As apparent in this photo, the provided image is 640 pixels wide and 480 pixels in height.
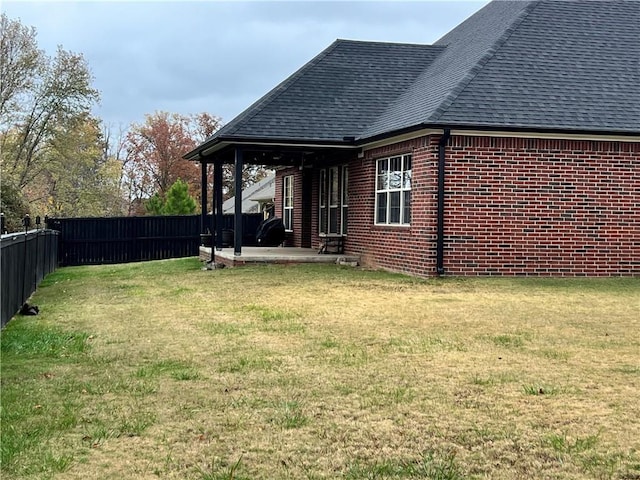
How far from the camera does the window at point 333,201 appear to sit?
18875mm

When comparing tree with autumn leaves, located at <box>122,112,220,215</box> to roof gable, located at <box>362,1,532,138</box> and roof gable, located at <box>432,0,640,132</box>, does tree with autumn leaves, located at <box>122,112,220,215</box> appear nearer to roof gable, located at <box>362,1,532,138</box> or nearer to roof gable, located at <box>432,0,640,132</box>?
roof gable, located at <box>362,1,532,138</box>

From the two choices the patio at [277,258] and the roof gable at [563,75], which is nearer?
the roof gable at [563,75]

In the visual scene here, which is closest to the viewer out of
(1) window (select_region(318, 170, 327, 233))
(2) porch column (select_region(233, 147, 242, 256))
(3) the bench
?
(2) porch column (select_region(233, 147, 242, 256))

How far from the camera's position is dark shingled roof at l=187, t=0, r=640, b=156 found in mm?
13938

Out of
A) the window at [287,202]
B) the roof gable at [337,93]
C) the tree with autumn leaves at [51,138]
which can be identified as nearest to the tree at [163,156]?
the tree with autumn leaves at [51,138]

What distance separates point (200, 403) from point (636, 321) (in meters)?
5.70

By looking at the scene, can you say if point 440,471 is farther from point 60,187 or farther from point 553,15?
point 60,187

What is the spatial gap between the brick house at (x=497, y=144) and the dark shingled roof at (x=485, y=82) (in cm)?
4

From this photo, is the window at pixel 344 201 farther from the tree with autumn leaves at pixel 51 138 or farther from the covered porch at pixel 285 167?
the tree with autumn leaves at pixel 51 138

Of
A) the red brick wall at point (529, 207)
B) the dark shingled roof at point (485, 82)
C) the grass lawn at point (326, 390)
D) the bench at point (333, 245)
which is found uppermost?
the dark shingled roof at point (485, 82)

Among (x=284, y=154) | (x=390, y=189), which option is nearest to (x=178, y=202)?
(x=284, y=154)

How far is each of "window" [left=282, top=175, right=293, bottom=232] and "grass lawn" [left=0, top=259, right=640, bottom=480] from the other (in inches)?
510

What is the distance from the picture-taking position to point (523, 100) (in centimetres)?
1423

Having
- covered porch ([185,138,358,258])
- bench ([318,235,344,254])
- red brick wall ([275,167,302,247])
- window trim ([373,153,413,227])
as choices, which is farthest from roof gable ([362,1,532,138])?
red brick wall ([275,167,302,247])
